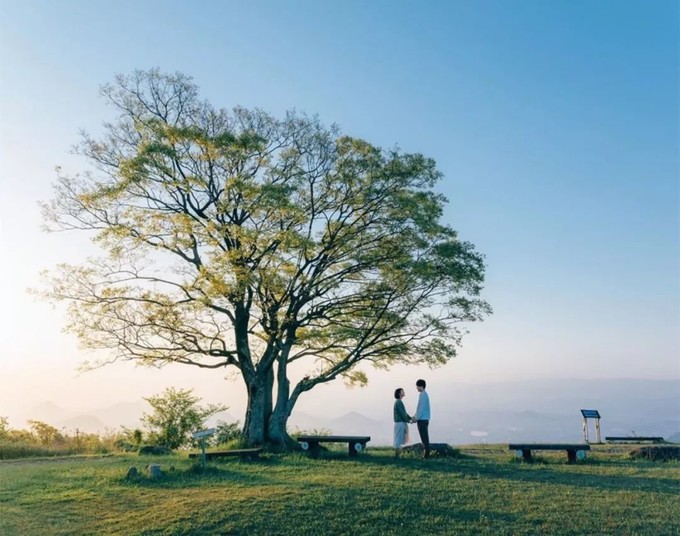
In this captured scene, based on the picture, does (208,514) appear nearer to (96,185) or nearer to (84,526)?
(84,526)

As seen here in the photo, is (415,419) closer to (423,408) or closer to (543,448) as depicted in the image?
(423,408)

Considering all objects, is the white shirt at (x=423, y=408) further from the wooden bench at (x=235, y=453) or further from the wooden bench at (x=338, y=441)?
the wooden bench at (x=235, y=453)

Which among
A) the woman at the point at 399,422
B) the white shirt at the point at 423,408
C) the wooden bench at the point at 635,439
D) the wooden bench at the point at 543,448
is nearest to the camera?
the wooden bench at the point at 543,448

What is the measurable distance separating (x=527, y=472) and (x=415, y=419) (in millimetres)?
3297

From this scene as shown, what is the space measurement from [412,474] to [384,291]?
7505 mm

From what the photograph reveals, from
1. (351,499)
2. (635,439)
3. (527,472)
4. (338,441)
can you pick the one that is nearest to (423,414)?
(338,441)

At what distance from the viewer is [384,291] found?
65.8 feet

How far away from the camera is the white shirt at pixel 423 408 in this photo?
16484 mm

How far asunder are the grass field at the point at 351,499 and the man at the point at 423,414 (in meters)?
0.63

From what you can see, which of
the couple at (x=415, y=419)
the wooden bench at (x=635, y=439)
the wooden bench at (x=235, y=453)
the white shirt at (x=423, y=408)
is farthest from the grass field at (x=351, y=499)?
the wooden bench at (x=635, y=439)

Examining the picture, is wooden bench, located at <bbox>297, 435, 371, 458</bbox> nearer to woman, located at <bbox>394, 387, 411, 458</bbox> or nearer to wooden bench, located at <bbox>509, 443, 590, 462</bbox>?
woman, located at <bbox>394, 387, 411, 458</bbox>

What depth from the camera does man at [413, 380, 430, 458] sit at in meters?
16.4

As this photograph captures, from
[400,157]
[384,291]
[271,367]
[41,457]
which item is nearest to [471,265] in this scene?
[384,291]

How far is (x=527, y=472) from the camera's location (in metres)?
14.4
